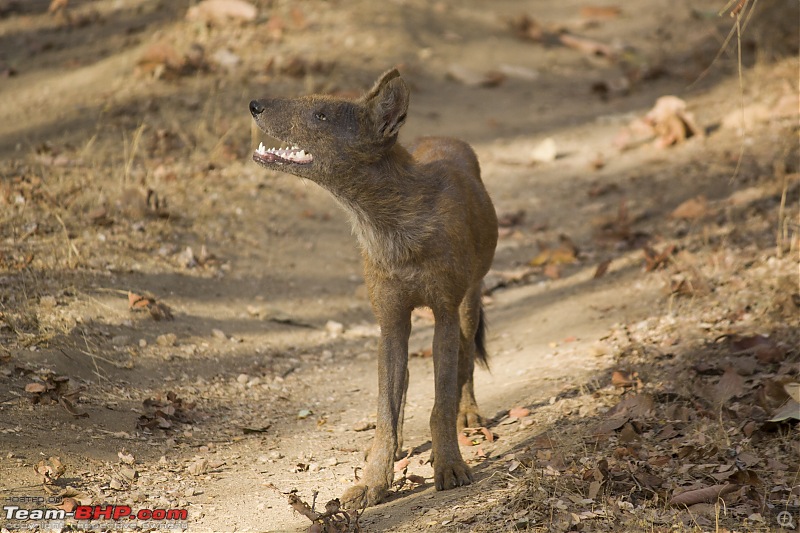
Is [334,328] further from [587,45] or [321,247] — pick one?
[587,45]

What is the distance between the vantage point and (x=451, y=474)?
5465 millimetres

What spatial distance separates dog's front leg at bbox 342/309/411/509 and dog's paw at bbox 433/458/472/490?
289mm

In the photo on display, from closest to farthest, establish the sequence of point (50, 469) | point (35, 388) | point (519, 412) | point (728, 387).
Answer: point (50, 469)
point (35, 388)
point (728, 387)
point (519, 412)

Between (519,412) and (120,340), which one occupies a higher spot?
(120,340)

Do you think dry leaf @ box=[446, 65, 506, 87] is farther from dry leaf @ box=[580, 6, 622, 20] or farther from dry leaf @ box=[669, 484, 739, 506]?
dry leaf @ box=[669, 484, 739, 506]

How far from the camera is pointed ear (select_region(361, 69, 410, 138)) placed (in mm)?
5438

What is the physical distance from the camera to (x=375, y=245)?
557 cm

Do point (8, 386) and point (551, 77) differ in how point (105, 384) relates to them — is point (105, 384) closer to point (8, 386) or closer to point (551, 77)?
point (8, 386)

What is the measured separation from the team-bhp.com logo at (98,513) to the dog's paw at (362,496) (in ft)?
3.10

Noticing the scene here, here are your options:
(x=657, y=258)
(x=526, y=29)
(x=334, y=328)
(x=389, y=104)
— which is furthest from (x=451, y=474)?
(x=526, y=29)

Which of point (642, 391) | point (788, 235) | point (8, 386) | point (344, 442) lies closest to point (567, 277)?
point (788, 235)

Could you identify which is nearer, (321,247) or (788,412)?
(788,412)

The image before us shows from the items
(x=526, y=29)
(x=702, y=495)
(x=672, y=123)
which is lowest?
(x=702, y=495)

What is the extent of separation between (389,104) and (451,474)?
231 cm
